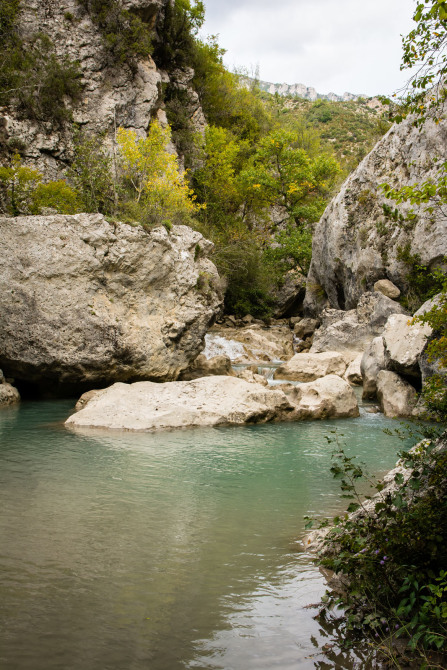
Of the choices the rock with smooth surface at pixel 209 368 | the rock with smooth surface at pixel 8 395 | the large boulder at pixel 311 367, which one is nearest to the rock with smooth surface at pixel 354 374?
the large boulder at pixel 311 367

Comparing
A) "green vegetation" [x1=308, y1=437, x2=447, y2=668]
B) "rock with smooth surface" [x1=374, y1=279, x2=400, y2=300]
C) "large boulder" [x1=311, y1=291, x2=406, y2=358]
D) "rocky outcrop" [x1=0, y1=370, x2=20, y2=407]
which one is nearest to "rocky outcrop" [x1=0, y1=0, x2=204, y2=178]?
"rocky outcrop" [x1=0, y1=370, x2=20, y2=407]

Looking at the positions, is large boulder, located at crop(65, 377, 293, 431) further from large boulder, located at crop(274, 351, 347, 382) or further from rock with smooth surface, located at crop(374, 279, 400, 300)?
rock with smooth surface, located at crop(374, 279, 400, 300)

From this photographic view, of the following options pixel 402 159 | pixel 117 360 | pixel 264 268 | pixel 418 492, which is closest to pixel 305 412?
pixel 117 360

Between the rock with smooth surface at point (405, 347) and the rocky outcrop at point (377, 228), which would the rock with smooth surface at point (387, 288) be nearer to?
the rocky outcrop at point (377, 228)

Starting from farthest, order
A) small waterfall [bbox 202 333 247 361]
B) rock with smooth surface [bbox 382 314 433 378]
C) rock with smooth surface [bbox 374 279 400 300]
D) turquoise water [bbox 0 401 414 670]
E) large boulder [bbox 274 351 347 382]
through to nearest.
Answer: small waterfall [bbox 202 333 247 361] < rock with smooth surface [bbox 374 279 400 300] < large boulder [bbox 274 351 347 382] < rock with smooth surface [bbox 382 314 433 378] < turquoise water [bbox 0 401 414 670]

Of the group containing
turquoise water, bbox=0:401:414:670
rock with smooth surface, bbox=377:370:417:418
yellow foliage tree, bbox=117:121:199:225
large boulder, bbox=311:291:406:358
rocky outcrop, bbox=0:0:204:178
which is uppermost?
rocky outcrop, bbox=0:0:204:178

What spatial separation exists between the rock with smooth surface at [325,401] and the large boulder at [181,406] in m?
0.50

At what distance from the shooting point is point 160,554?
5137 mm

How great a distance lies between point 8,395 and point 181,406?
5.32m

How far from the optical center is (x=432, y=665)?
110 inches

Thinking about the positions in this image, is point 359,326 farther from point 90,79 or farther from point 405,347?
point 90,79

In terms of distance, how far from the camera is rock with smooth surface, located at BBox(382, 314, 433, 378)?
1340cm

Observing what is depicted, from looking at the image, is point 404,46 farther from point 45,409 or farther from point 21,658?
point 45,409

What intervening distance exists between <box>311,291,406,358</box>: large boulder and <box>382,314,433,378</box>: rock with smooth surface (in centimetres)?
584
